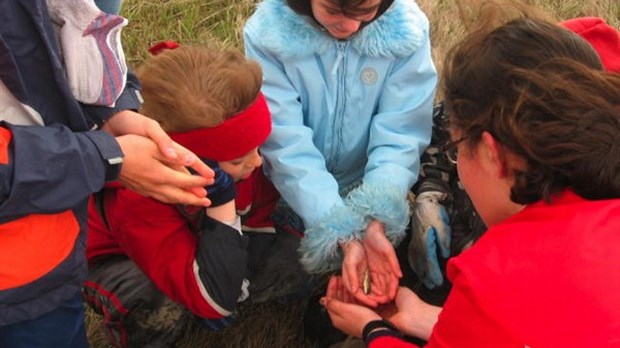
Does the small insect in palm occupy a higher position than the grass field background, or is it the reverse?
the small insect in palm

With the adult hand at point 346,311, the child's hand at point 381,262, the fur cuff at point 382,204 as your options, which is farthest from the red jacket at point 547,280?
the fur cuff at point 382,204

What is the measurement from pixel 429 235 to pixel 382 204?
15cm

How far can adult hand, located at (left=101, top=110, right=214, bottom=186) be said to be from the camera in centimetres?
133

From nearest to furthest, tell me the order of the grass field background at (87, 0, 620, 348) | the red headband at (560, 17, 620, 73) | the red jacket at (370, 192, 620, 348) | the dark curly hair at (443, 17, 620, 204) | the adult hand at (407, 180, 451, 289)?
1. the red jacket at (370, 192, 620, 348)
2. the dark curly hair at (443, 17, 620, 204)
3. the red headband at (560, 17, 620, 73)
4. the adult hand at (407, 180, 451, 289)
5. the grass field background at (87, 0, 620, 348)

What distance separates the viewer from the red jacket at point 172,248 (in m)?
1.70

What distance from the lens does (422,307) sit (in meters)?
1.79

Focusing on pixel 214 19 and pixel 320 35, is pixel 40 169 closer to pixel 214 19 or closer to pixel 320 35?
pixel 320 35

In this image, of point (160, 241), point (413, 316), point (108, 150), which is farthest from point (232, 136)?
point (413, 316)

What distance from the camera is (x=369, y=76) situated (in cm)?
202

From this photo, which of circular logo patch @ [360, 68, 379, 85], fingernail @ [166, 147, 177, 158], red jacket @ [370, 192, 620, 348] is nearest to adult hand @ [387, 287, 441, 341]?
red jacket @ [370, 192, 620, 348]

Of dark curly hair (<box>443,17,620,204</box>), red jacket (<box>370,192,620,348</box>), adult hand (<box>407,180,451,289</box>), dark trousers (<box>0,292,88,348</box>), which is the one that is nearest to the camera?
red jacket (<box>370,192,620,348</box>)

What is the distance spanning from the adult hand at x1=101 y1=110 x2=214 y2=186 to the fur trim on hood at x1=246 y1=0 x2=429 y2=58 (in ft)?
2.05

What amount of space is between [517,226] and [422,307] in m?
0.63

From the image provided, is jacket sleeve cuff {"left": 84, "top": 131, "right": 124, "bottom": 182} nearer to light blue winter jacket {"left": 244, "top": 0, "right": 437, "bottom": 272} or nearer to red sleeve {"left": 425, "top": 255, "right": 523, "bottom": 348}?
red sleeve {"left": 425, "top": 255, "right": 523, "bottom": 348}
